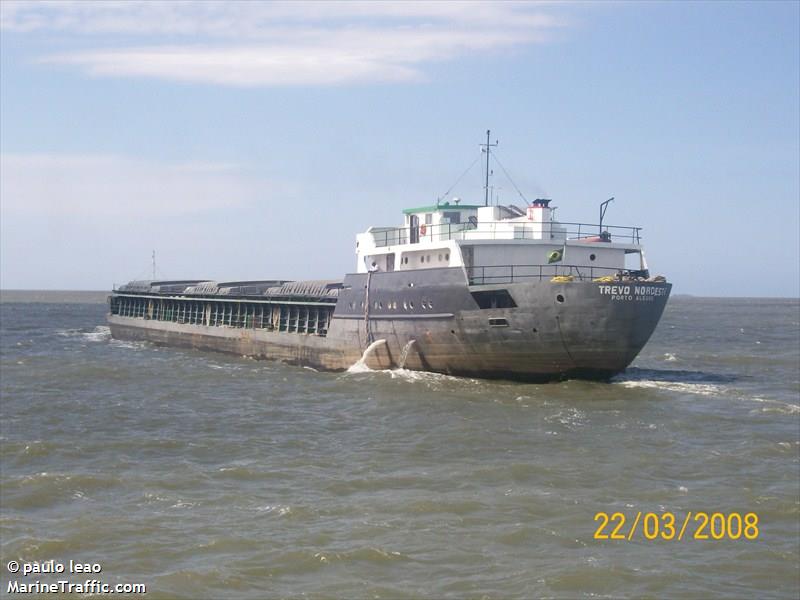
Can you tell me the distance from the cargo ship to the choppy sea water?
0.95 m

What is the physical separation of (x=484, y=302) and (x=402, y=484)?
35.4 ft

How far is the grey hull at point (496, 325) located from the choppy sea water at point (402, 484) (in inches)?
27.2

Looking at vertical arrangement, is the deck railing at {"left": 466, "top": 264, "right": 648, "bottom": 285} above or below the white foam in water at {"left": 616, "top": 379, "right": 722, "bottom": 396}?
above

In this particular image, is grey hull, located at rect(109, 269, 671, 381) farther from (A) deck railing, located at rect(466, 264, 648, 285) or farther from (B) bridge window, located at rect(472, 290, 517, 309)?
(A) deck railing, located at rect(466, 264, 648, 285)

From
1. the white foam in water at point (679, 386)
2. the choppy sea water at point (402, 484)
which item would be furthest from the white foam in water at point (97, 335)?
the white foam in water at point (679, 386)

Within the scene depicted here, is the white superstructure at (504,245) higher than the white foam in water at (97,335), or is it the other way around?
the white superstructure at (504,245)

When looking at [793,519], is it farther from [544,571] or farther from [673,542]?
[544,571]

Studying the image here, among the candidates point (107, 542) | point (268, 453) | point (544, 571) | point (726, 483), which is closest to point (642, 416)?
point (726, 483)

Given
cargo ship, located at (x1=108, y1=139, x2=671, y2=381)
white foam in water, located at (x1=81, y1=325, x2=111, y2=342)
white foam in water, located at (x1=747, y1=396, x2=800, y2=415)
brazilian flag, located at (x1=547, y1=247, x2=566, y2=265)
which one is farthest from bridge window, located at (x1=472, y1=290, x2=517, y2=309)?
white foam in water, located at (x1=81, y1=325, x2=111, y2=342)

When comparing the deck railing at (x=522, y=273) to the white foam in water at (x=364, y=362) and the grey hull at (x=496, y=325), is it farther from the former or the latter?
the white foam in water at (x=364, y=362)

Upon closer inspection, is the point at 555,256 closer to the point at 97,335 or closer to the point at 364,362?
the point at 364,362

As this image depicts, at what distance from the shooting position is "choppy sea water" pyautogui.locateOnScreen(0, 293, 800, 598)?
1140 cm


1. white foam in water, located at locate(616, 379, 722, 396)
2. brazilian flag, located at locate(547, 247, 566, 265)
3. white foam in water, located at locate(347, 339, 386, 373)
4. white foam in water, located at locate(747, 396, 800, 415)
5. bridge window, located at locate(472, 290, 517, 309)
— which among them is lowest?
white foam in water, located at locate(747, 396, 800, 415)

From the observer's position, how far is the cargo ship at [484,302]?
23.7m
